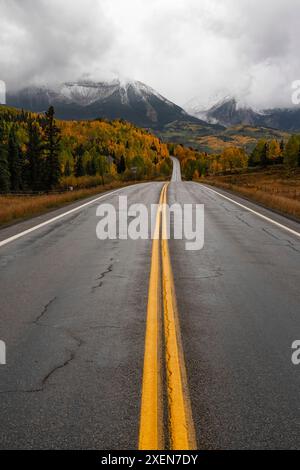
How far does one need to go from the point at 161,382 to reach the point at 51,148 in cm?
5255

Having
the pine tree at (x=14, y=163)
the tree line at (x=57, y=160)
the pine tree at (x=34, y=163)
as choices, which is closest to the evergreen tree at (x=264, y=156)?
the tree line at (x=57, y=160)

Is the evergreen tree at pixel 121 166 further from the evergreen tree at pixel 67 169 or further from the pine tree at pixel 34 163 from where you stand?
the pine tree at pixel 34 163

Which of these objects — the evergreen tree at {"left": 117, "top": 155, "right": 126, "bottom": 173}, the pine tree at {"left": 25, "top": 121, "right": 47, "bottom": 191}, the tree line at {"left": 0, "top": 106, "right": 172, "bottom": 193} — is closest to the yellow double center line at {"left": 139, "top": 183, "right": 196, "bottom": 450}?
the tree line at {"left": 0, "top": 106, "right": 172, "bottom": 193}

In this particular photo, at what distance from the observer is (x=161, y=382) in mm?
3291

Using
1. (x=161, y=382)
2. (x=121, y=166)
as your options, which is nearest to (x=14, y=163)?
(x=161, y=382)

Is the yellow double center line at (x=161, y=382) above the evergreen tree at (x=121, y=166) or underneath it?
underneath

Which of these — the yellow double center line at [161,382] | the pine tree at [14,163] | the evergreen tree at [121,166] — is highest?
the evergreen tree at [121,166]

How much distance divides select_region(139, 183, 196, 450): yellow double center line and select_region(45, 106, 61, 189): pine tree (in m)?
45.0

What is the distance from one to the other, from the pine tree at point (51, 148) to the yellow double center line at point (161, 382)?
148ft

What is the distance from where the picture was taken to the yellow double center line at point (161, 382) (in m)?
2.62

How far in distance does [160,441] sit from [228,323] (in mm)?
2275

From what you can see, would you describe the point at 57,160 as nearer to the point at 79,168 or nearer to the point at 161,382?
the point at 161,382

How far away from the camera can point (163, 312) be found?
4.93m

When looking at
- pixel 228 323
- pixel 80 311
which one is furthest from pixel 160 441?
pixel 80 311
